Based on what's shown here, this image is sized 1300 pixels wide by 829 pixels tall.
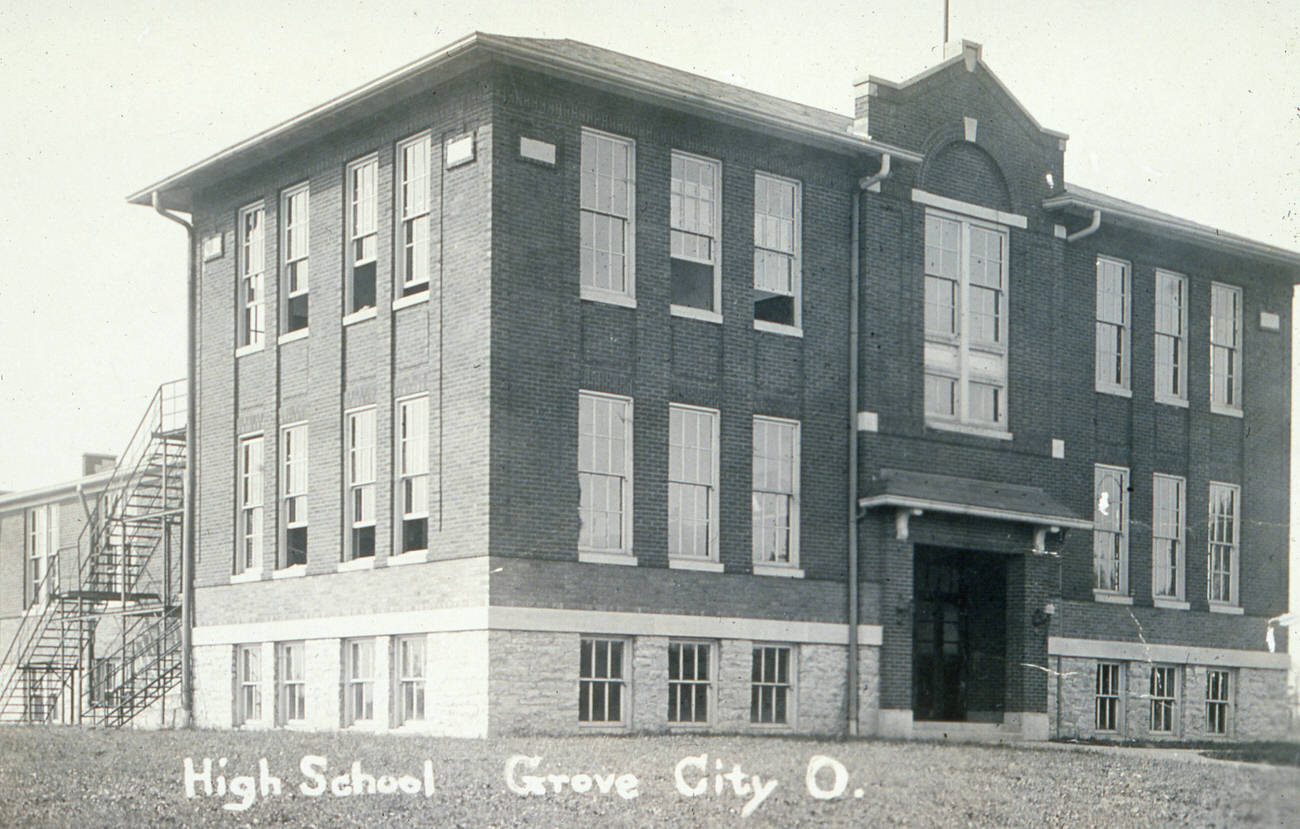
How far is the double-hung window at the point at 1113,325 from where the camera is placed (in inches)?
1148

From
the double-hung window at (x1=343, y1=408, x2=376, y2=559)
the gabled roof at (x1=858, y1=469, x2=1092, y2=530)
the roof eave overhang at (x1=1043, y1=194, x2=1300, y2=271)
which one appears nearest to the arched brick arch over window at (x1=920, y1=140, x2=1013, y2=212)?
the roof eave overhang at (x1=1043, y1=194, x2=1300, y2=271)

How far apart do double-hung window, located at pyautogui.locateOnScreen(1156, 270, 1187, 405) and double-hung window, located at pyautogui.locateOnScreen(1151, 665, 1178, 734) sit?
4581 millimetres

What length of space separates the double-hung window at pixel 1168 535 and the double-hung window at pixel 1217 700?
5.59ft

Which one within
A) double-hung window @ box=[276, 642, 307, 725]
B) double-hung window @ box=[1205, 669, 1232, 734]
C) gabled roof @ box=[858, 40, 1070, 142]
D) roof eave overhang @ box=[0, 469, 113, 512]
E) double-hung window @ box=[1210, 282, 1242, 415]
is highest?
gabled roof @ box=[858, 40, 1070, 142]

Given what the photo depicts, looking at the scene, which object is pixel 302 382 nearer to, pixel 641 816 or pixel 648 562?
pixel 648 562

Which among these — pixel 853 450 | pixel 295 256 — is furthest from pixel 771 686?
pixel 295 256

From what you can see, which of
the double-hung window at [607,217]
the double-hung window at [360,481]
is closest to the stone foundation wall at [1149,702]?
the double-hung window at [607,217]

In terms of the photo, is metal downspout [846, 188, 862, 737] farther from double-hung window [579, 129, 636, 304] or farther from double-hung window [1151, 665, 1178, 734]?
double-hung window [1151, 665, 1178, 734]

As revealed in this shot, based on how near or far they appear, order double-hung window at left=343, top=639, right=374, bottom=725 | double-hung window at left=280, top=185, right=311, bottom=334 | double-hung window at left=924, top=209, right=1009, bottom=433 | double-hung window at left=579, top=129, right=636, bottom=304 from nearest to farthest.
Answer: double-hung window at left=579, top=129, right=636, bottom=304
double-hung window at left=343, top=639, right=374, bottom=725
double-hung window at left=280, top=185, right=311, bottom=334
double-hung window at left=924, top=209, right=1009, bottom=433

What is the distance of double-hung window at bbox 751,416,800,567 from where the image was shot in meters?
24.5

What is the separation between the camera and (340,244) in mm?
24859

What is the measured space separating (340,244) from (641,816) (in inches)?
484

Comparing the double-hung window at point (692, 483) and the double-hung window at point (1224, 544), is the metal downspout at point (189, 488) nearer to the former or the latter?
the double-hung window at point (692, 483)

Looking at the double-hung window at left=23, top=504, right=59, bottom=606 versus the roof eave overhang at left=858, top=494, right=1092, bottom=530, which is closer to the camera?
the roof eave overhang at left=858, top=494, right=1092, bottom=530
